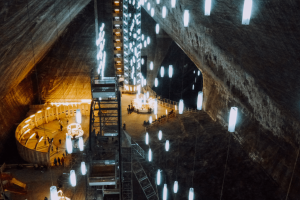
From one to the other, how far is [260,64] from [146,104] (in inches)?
514

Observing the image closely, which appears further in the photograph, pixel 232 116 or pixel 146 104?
pixel 146 104

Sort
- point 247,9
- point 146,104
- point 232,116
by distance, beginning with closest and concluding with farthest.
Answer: point 247,9
point 232,116
point 146,104

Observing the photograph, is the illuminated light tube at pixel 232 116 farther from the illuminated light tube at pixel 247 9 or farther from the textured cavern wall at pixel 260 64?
the illuminated light tube at pixel 247 9

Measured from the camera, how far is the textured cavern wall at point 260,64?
4582 millimetres

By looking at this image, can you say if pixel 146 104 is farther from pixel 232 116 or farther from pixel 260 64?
pixel 232 116

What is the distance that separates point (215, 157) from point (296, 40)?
928cm

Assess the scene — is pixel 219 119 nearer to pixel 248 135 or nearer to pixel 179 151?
pixel 179 151

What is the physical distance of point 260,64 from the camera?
20.2 feet

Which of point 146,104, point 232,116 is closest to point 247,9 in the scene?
point 232,116

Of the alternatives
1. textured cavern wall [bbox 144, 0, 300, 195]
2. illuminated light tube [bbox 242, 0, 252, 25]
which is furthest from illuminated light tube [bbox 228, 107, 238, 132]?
illuminated light tube [bbox 242, 0, 252, 25]

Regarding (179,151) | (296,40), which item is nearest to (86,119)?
(179,151)

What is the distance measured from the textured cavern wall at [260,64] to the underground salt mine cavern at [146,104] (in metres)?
0.04

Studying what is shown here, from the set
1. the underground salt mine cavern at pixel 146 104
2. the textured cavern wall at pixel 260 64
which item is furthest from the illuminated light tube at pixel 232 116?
the textured cavern wall at pixel 260 64

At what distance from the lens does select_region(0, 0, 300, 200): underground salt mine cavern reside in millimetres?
5980
